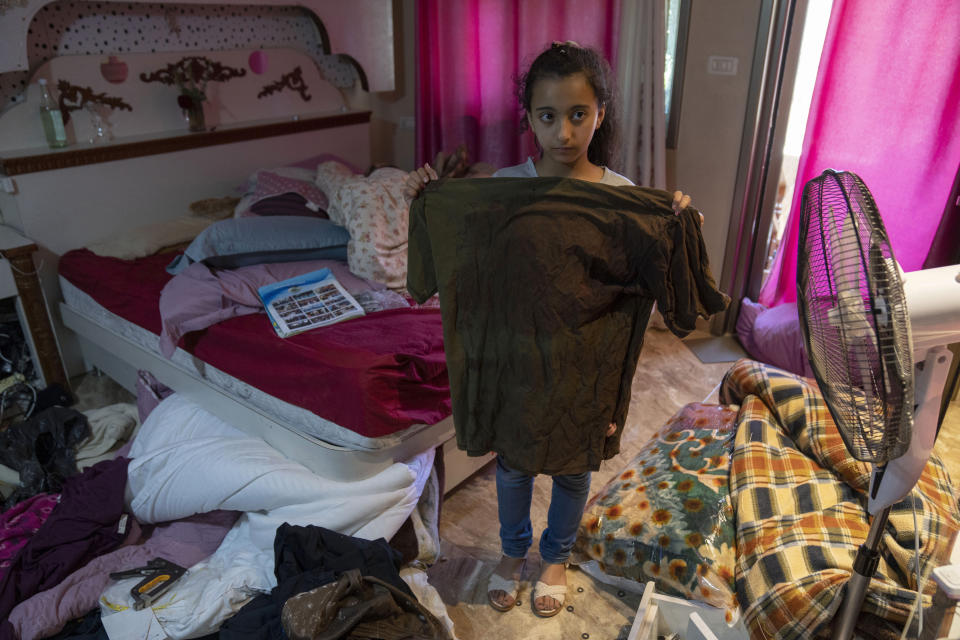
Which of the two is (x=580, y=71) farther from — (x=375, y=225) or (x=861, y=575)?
(x=375, y=225)

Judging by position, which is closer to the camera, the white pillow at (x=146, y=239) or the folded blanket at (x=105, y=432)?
the folded blanket at (x=105, y=432)

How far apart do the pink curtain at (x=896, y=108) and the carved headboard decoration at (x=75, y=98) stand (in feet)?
9.23

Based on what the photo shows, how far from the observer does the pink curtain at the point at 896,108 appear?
2.42 m

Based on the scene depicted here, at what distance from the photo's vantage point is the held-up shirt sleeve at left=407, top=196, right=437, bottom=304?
1.42 meters

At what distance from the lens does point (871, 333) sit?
764 mm

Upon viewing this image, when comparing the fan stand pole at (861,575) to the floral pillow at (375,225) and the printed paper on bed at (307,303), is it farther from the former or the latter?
the floral pillow at (375,225)

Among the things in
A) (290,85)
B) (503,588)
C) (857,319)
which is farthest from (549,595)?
(290,85)

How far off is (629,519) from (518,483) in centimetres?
36

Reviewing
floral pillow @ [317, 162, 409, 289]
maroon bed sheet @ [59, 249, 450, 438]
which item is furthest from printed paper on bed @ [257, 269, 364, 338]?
floral pillow @ [317, 162, 409, 289]

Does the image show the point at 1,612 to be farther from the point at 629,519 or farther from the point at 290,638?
the point at 629,519

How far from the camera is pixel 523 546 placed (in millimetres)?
1784

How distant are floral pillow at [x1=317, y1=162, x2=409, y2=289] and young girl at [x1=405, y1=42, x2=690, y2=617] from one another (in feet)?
3.19

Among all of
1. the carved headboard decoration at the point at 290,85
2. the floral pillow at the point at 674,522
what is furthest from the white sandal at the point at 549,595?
the carved headboard decoration at the point at 290,85

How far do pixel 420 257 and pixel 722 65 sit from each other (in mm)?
2063
